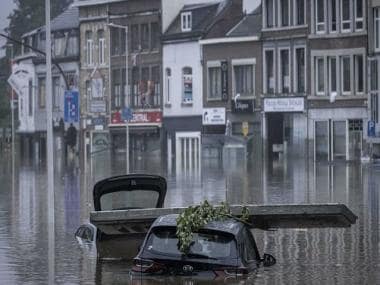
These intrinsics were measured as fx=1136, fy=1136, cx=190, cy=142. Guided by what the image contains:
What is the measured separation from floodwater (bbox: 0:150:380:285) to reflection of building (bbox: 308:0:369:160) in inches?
957

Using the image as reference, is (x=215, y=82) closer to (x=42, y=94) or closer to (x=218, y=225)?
(x=42, y=94)

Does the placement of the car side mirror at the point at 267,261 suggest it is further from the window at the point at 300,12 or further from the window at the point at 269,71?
the window at the point at 269,71

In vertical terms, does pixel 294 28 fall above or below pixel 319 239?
above

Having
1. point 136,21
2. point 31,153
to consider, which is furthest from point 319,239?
point 31,153

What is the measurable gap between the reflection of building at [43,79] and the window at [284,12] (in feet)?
85.3

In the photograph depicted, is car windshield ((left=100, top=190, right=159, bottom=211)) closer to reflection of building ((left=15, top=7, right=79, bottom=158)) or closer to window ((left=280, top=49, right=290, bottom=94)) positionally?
window ((left=280, top=49, right=290, bottom=94))

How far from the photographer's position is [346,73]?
71250 millimetres

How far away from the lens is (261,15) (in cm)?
7725

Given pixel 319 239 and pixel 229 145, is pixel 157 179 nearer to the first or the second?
pixel 319 239

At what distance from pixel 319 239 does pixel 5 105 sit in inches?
4154

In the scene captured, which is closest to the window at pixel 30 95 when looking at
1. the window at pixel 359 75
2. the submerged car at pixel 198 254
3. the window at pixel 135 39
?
the window at pixel 135 39

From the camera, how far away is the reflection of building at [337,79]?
230 ft

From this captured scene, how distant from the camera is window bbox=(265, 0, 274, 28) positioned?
7580 cm

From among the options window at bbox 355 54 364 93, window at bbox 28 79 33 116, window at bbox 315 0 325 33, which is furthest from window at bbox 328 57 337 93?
window at bbox 28 79 33 116
